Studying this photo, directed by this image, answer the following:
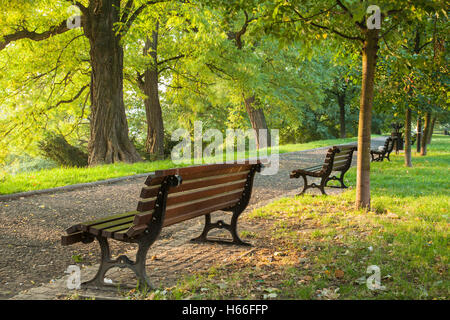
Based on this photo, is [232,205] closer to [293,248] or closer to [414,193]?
[293,248]

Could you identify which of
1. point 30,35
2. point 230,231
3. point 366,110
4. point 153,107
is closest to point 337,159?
point 366,110

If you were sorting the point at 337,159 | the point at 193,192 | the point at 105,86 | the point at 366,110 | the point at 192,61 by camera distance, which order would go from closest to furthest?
the point at 193,192 < the point at 366,110 < the point at 337,159 < the point at 105,86 < the point at 192,61

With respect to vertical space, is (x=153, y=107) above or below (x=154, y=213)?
above

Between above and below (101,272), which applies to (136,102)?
above

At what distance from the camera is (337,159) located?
30.5 feet

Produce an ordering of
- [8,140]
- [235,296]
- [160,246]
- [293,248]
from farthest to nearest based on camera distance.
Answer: [8,140]
[160,246]
[293,248]
[235,296]

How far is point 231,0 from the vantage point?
6.51 meters

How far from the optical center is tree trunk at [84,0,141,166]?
14.0 meters

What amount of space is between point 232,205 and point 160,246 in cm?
101

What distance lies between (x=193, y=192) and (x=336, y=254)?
1.65 meters

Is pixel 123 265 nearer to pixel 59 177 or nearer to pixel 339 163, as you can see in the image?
pixel 339 163

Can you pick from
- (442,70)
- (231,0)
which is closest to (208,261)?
Answer: (231,0)

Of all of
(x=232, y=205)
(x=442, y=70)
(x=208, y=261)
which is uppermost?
(x=442, y=70)

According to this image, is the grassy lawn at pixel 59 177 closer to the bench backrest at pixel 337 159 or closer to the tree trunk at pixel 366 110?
the bench backrest at pixel 337 159
